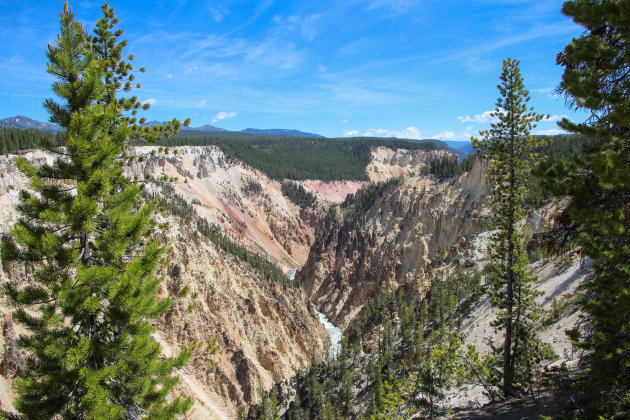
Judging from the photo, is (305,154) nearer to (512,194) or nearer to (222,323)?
(222,323)

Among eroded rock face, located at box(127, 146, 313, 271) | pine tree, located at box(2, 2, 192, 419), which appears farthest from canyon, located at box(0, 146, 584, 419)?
pine tree, located at box(2, 2, 192, 419)

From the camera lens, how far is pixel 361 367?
43219mm

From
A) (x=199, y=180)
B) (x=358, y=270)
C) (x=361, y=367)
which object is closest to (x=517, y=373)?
(x=361, y=367)

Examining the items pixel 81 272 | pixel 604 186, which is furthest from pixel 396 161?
pixel 81 272

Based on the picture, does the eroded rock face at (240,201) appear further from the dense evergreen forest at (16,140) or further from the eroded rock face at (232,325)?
the eroded rock face at (232,325)

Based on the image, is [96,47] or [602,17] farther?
[96,47]

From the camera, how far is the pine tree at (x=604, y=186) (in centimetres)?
548

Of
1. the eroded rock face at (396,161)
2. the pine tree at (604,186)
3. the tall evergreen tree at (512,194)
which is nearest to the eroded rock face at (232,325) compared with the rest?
the tall evergreen tree at (512,194)

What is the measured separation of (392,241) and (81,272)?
6348cm

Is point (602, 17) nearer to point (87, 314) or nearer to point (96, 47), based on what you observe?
point (87, 314)

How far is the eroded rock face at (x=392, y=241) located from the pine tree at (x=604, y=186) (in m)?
44.4

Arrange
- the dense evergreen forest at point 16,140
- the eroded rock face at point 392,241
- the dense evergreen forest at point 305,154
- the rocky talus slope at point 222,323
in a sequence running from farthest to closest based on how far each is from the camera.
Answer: the dense evergreen forest at point 305,154 < the eroded rock face at point 392,241 < the dense evergreen forest at point 16,140 < the rocky talus slope at point 222,323

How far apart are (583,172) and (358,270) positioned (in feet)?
205

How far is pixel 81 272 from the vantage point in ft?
21.1
